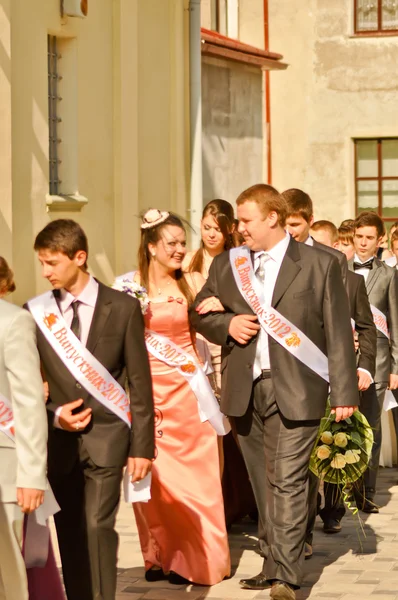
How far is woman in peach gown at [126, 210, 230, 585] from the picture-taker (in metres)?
8.02

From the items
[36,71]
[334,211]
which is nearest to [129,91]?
[36,71]

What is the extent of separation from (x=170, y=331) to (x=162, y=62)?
8404 mm

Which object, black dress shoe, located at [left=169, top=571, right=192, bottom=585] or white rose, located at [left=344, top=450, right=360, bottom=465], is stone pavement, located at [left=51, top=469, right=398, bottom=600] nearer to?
black dress shoe, located at [left=169, top=571, right=192, bottom=585]

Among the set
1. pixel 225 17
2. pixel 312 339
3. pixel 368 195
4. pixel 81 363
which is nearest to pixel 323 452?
pixel 312 339

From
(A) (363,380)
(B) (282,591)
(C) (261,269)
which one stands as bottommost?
(B) (282,591)

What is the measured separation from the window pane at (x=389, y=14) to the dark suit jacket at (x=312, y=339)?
19.1 m

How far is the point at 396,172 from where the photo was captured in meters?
26.4

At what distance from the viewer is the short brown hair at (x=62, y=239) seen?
20.5 feet

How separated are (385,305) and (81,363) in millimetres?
4720

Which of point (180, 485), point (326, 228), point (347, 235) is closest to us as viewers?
point (180, 485)

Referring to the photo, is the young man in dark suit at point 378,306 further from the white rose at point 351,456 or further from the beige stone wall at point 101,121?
the beige stone wall at point 101,121

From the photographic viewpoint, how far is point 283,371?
7543 millimetres

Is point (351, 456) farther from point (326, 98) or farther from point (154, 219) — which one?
point (326, 98)

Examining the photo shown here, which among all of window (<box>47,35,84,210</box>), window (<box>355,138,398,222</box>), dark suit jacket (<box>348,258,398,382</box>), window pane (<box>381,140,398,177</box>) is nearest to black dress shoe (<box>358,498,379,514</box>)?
dark suit jacket (<box>348,258,398,382</box>)
